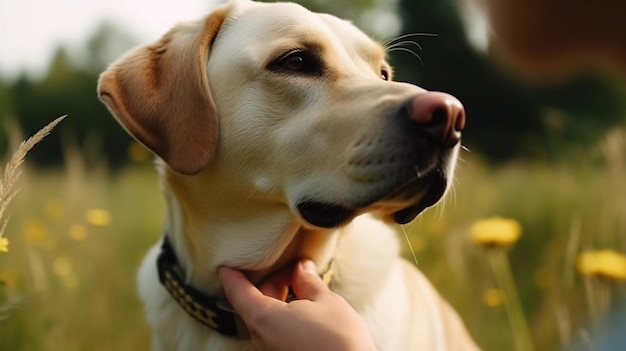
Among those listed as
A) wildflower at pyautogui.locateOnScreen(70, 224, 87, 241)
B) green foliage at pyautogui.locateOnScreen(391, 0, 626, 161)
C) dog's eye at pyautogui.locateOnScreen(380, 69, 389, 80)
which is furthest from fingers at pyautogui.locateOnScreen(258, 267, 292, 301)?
green foliage at pyautogui.locateOnScreen(391, 0, 626, 161)

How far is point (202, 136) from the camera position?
2068 millimetres

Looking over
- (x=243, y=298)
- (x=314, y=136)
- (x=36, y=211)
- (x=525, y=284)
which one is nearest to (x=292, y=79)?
(x=314, y=136)

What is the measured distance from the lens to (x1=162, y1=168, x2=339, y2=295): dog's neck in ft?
7.19

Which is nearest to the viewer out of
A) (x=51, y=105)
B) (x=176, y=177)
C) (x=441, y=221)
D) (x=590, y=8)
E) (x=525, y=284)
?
(x=590, y=8)

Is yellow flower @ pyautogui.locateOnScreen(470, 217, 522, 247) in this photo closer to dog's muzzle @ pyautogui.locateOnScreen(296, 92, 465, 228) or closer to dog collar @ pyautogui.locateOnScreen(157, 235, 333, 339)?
dog collar @ pyautogui.locateOnScreen(157, 235, 333, 339)

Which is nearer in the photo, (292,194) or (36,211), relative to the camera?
(292,194)

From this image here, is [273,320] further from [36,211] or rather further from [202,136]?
[36,211]

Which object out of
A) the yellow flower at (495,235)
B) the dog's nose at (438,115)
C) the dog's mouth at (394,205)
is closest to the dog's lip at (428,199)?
the dog's mouth at (394,205)

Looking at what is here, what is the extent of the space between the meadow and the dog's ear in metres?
0.91

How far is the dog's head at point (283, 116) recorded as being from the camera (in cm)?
181

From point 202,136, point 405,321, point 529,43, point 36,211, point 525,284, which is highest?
point 529,43

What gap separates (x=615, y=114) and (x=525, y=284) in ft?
24.1

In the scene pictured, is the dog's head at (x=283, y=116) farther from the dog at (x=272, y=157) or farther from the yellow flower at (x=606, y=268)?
the yellow flower at (x=606, y=268)

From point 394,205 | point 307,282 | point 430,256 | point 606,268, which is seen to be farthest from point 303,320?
point 430,256
